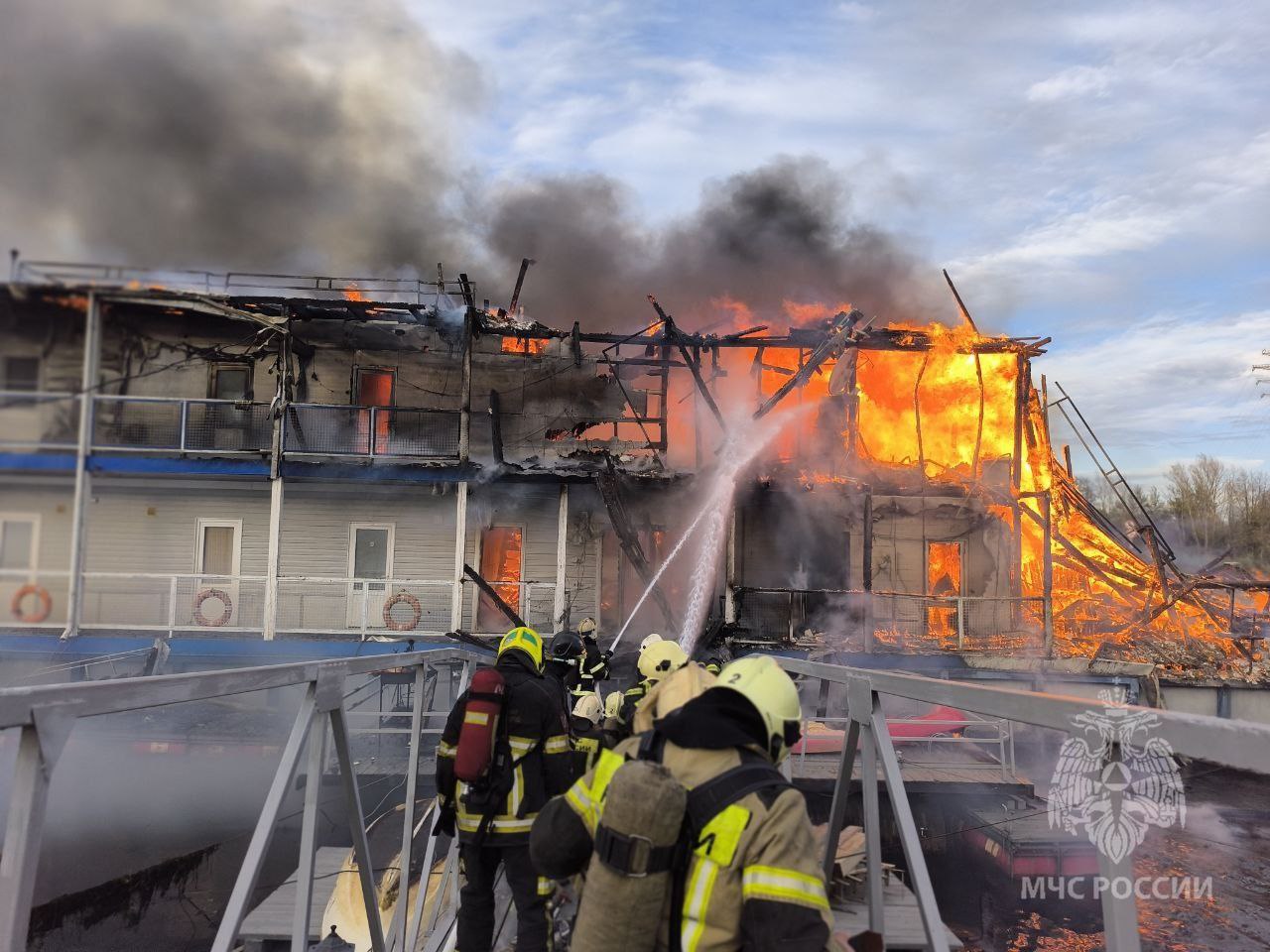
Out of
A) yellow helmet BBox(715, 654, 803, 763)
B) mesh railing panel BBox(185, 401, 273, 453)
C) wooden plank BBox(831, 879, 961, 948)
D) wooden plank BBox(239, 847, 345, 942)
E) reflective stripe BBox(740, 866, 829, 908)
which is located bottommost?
wooden plank BBox(239, 847, 345, 942)

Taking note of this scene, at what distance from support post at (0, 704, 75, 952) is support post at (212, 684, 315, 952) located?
644 mm

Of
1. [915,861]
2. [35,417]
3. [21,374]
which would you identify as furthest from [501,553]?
[915,861]

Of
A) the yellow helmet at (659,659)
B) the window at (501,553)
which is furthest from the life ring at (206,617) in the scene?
the yellow helmet at (659,659)

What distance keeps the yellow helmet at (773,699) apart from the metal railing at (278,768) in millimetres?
1343

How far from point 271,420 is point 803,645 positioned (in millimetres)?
11543

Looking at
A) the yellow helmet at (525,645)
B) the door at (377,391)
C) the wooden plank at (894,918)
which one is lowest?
the wooden plank at (894,918)

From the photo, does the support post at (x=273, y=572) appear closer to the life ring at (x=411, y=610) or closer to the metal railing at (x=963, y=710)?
the life ring at (x=411, y=610)

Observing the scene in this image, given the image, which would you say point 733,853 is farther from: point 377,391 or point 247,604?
point 377,391

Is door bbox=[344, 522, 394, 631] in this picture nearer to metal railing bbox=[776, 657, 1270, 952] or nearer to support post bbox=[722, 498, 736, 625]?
support post bbox=[722, 498, 736, 625]

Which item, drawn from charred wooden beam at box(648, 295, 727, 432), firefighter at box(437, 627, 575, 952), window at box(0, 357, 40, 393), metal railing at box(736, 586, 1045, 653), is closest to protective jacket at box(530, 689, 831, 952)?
firefighter at box(437, 627, 575, 952)

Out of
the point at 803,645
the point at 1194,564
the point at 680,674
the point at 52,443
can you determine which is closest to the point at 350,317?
the point at 52,443

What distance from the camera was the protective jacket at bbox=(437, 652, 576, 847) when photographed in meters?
4.20

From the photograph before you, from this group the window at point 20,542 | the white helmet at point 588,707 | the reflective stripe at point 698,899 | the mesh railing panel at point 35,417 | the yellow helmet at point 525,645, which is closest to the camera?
the reflective stripe at point 698,899

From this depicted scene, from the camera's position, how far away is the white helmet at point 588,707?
756 centimetres
